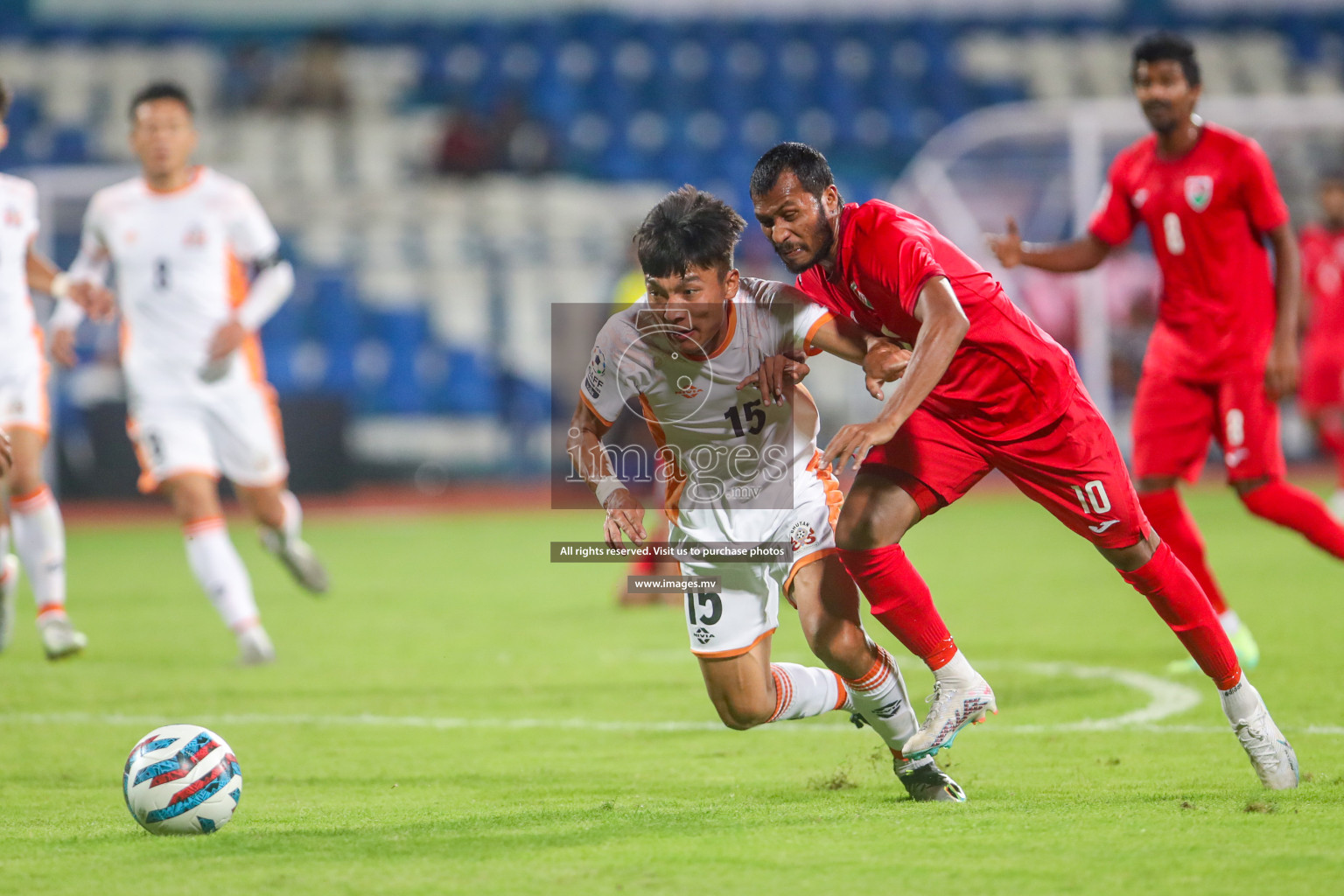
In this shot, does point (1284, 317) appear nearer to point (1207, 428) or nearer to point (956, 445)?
point (1207, 428)

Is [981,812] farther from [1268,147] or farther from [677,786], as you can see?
[1268,147]

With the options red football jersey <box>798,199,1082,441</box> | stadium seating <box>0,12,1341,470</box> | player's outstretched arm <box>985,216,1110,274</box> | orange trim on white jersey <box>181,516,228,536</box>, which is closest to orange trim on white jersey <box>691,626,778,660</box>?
red football jersey <box>798,199,1082,441</box>

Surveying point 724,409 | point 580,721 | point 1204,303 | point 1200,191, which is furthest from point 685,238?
point 1204,303

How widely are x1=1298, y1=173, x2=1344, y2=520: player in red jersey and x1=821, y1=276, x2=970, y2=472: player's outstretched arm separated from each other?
9853mm

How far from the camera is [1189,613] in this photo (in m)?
4.52

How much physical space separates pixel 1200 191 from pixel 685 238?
3.07 meters

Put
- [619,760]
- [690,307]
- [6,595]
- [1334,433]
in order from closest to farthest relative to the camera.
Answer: [690,307] < [619,760] < [6,595] < [1334,433]

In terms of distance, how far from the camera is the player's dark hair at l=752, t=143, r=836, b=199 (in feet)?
14.2

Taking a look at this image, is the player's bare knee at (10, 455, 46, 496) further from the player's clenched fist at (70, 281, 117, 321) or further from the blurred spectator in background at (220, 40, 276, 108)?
the blurred spectator in background at (220, 40, 276, 108)

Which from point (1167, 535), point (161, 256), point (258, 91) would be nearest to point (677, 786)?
point (1167, 535)

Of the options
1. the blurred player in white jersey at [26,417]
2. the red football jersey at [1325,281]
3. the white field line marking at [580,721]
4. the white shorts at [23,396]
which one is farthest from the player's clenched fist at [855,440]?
the red football jersey at [1325,281]

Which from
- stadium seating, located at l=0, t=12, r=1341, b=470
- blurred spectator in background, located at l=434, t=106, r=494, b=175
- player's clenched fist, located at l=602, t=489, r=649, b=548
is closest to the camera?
player's clenched fist, located at l=602, t=489, r=649, b=548

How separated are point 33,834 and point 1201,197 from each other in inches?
194

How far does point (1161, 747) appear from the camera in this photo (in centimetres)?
516
